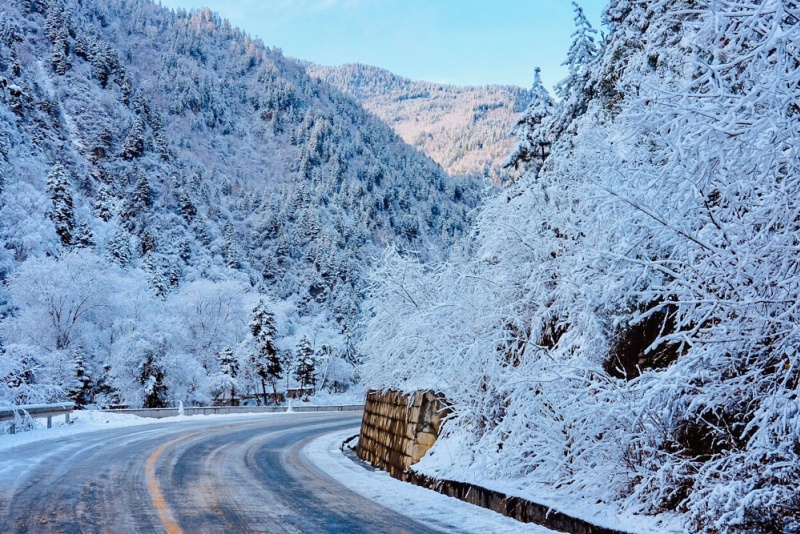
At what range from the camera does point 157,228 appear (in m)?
104

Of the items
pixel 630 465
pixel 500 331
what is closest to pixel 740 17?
pixel 630 465

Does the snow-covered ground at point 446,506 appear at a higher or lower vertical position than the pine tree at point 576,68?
lower

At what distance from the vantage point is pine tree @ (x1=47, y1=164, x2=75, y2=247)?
237 feet

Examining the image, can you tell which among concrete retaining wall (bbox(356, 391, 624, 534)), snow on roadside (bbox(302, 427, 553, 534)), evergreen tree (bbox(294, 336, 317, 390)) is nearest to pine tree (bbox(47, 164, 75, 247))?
evergreen tree (bbox(294, 336, 317, 390))

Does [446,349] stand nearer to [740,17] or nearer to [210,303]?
[740,17]

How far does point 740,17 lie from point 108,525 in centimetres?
656

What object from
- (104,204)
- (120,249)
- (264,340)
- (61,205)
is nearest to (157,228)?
(104,204)

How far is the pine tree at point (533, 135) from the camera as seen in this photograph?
735 inches

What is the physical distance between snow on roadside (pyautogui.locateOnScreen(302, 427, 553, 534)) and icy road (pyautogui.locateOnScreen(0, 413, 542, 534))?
41mm

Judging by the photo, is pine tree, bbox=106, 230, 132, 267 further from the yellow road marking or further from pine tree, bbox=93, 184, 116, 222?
the yellow road marking

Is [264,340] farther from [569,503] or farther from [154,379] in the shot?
[569,503]

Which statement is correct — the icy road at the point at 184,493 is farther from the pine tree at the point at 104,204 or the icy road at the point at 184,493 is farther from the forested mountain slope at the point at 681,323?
the pine tree at the point at 104,204

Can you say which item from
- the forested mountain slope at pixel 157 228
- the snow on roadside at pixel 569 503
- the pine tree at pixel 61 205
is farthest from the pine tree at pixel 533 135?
the pine tree at pixel 61 205

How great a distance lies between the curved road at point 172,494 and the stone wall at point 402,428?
4.55 feet
